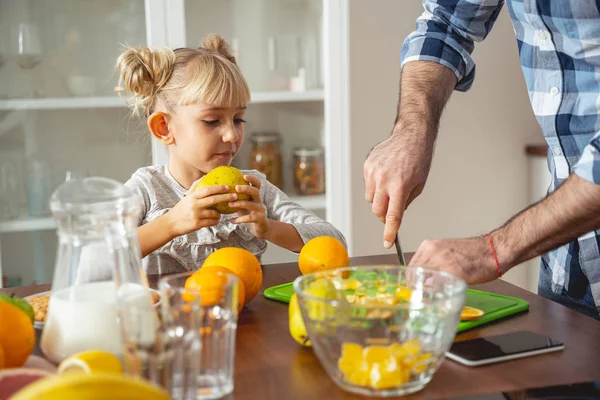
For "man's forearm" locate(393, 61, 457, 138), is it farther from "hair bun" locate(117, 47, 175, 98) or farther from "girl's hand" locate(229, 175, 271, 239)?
"hair bun" locate(117, 47, 175, 98)

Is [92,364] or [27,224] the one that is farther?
[27,224]

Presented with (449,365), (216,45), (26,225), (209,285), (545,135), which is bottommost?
(26,225)

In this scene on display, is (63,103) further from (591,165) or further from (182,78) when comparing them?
(591,165)

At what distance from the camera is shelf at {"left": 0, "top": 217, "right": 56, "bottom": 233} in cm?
251

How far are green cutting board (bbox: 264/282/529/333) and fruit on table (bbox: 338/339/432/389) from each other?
218 mm

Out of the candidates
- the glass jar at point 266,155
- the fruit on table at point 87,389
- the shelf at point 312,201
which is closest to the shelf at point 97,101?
the glass jar at point 266,155

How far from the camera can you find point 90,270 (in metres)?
0.83

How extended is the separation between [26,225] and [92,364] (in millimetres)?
1973

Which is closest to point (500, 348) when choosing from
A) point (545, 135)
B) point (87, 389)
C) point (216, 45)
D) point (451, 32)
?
point (87, 389)

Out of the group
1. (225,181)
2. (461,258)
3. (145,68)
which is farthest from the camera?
(145,68)

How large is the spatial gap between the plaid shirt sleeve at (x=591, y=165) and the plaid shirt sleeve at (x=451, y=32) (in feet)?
1.80

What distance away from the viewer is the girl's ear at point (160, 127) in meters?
1.88

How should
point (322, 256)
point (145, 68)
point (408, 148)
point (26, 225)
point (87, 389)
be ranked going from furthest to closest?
point (26, 225), point (145, 68), point (408, 148), point (322, 256), point (87, 389)

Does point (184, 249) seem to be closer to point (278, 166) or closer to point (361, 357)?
point (361, 357)
